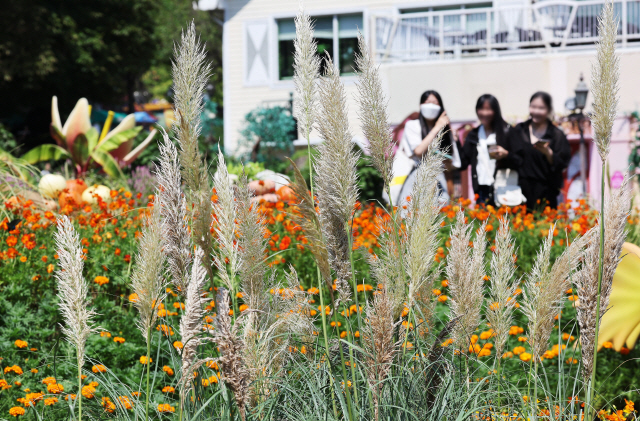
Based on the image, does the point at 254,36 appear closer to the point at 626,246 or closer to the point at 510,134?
the point at 510,134

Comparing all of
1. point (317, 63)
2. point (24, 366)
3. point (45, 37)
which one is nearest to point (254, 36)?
point (45, 37)

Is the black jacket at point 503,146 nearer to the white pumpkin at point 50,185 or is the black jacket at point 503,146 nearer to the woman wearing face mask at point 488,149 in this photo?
the woman wearing face mask at point 488,149

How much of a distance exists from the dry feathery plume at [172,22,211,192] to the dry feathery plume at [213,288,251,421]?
1.52 feet

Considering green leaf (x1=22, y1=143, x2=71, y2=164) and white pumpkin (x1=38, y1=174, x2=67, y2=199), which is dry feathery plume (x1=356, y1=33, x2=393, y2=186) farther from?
green leaf (x1=22, y1=143, x2=71, y2=164)

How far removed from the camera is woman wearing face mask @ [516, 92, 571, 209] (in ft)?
19.8

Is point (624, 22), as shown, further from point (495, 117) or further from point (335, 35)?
point (495, 117)

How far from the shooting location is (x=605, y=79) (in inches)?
75.3

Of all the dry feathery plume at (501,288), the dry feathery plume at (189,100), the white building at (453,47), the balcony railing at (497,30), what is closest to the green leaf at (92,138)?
the white building at (453,47)

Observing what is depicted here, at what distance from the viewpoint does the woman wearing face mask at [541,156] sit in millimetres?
6031

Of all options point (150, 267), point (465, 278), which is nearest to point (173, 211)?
point (150, 267)

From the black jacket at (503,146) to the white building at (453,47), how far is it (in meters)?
5.42

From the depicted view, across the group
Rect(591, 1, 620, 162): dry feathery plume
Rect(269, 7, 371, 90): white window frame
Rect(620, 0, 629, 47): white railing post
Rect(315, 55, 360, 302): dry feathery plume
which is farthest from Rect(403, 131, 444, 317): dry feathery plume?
Rect(269, 7, 371, 90): white window frame

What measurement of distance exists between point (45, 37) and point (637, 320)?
19.8 m

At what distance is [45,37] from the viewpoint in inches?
787
